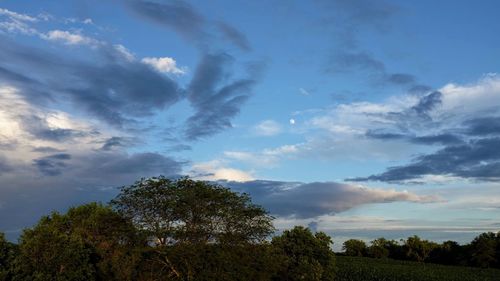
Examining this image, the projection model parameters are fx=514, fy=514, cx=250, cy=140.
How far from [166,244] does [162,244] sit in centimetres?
72

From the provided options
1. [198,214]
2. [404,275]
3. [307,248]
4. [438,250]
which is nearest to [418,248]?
[438,250]

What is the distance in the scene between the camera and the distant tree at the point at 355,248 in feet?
581

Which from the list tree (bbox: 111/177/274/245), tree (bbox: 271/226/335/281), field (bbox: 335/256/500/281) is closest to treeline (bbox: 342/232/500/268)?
field (bbox: 335/256/500/281)

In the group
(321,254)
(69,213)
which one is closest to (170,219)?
(69,213)

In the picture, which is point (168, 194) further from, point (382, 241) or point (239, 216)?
point (382, 241)

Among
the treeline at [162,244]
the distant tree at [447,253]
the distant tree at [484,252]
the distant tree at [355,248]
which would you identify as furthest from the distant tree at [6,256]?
the distant tree at [355,248]

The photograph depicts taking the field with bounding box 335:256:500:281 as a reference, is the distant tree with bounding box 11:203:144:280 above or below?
above

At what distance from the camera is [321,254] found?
247 ft

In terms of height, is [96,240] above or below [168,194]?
below

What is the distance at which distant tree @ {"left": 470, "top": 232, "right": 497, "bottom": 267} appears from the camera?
123694 mm

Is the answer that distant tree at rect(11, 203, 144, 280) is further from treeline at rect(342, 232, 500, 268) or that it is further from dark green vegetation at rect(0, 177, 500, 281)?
treeline at rect(342, 232, 500, 268)

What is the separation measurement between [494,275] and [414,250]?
5572 centimetres

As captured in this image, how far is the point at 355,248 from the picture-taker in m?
180

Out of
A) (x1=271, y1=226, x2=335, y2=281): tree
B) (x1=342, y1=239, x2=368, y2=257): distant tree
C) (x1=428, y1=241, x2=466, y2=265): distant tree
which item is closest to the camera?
(x1=271, y1=226, x2=335, y2=281): tree
